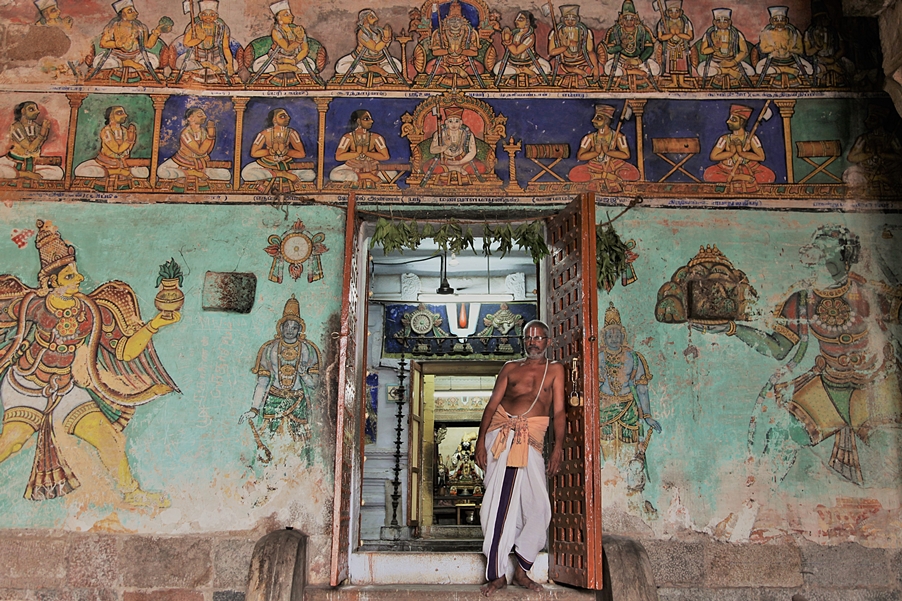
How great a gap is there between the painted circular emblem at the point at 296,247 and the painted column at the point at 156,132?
3.61 ft

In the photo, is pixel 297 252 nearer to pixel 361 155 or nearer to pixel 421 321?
pixel 361 155

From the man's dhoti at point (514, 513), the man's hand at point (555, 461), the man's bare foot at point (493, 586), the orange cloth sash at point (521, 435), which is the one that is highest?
the orange cloth sash at point (521, 435)

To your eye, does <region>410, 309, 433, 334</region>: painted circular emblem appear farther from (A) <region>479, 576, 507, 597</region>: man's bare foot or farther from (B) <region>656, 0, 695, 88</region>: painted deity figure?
(A) <region>479, 576, 507, 597</region>: man's bare foot

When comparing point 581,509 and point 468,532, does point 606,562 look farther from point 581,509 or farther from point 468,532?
point 468,532

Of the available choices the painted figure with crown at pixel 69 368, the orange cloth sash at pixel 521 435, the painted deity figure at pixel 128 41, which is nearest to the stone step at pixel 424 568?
the orange cloth sash at pixel 521 435

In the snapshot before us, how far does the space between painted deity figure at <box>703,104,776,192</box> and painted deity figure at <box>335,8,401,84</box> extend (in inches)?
98.7

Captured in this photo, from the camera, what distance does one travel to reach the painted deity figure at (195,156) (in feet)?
20.3

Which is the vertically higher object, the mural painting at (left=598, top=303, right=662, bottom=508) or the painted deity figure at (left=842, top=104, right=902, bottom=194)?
the painted deity figure at (left=842, top=104, right=902, bottom=194)

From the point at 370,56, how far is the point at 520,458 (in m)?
3.29

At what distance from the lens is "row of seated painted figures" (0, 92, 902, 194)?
20.2 ft

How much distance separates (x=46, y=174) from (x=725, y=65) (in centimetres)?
525

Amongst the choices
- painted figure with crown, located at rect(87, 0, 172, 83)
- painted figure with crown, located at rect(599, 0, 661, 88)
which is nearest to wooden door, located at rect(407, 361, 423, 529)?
painted figure with crown, located at rect(599, 0, 661, 88)

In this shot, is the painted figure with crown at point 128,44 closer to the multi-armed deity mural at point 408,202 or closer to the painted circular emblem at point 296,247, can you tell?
the multi-armed deity mural at point 408,202

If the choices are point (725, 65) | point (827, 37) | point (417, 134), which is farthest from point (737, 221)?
point (417, 134)
